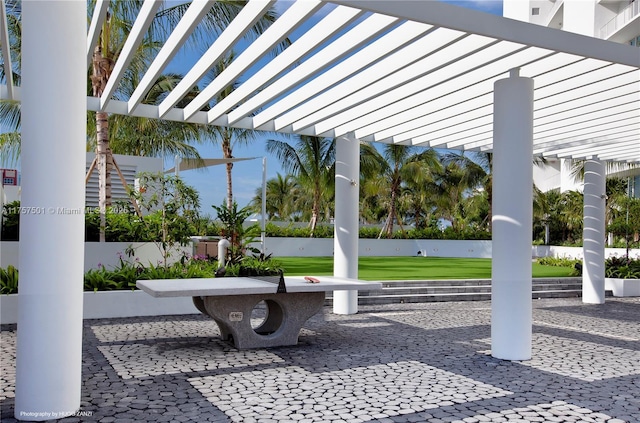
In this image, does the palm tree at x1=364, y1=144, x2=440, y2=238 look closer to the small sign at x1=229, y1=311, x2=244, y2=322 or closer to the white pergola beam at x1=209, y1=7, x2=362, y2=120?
the white pergola beam at x1=209, y1=7, x2=362, y2=120

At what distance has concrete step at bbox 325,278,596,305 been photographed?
1274cm

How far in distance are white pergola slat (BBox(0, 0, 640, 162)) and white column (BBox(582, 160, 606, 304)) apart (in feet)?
6.96

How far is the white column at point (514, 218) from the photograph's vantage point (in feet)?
23.2

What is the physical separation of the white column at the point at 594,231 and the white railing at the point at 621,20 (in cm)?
2454

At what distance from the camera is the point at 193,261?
12352mm

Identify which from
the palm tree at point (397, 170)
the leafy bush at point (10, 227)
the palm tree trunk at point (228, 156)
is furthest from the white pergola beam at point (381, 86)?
the palm tree at point (397, 170)

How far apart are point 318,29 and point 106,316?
633 centimetres

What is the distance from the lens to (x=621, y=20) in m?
35.4

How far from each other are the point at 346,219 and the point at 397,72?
150 inches

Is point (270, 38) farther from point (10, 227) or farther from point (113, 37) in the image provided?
point (113, 37)

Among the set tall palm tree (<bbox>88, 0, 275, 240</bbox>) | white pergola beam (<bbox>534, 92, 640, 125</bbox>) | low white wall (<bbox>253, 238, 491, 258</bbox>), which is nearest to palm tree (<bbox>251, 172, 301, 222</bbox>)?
low white wall (<bbox>253, 238, 491, 258</bbox>)

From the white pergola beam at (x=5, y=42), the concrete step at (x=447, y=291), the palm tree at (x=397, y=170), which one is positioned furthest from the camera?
the palm tree at (x=397, y=170)

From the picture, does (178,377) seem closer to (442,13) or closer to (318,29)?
(318,29)

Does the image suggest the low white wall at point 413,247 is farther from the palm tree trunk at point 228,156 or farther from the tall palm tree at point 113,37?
the tall palm tree at point 113,37
